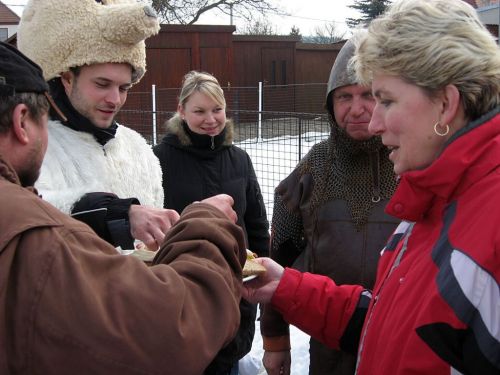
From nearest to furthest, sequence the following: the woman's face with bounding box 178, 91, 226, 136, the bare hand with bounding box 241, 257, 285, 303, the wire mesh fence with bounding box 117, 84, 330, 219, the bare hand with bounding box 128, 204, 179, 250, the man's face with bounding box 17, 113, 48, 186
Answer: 1. the man's face with bounding box 17, 113, 48, 186
2. the bare hand with bounding box 128, 204, 179, 250
3. the bare hand with bounding box 241, 257, 285, 303
4. the woman's face with bounding box 178, 91, 226, 136
5. the wire mesh fence with bounding box 117, 84, 330, 219

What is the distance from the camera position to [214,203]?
4.97ft

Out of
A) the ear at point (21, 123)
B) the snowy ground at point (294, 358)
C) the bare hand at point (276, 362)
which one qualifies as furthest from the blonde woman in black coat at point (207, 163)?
the ear at point (21, 123)

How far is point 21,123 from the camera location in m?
1.25

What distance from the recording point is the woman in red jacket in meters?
1.26

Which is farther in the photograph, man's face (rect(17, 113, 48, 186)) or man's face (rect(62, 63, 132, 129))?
man's face (rect(62, 63, 132, 129))

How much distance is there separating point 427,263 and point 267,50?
1808 cm

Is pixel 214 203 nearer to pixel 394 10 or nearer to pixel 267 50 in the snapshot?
pixel 394 10

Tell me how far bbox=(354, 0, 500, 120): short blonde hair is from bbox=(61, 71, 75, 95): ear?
4.47ft

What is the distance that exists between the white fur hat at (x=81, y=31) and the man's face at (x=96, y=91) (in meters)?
0.05

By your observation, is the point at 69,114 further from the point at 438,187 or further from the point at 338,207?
the point at 438,187

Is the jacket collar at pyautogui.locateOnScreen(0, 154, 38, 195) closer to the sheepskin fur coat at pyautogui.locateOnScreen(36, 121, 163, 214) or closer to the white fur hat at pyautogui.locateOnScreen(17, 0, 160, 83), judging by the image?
the sheepskin fur coat at pyautogui.locateOnScreen(36, 121, 163, 214)

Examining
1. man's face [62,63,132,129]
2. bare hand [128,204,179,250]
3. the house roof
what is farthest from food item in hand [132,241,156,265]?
the house roof

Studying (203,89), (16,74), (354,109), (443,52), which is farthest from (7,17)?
(443,52)

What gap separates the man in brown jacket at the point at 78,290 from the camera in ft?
3.33
